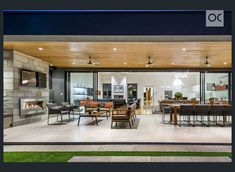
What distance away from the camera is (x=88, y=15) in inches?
232

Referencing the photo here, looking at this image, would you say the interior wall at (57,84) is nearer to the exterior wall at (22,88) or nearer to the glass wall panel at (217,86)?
the exterior wall at (22,88)

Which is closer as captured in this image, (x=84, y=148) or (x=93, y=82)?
(x=84, y=148)

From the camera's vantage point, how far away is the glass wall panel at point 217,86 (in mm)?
14740

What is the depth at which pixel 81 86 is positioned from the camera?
15148 millimetres

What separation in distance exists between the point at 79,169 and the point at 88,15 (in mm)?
4012

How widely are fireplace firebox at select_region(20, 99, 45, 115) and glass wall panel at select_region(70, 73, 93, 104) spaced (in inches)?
171

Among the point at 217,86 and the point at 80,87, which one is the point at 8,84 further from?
the point at 217,86

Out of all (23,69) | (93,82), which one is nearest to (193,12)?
(23,69)

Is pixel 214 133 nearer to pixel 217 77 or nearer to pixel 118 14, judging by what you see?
pixel 118 14

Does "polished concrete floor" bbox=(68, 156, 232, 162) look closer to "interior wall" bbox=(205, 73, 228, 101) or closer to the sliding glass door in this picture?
the sliding glass door

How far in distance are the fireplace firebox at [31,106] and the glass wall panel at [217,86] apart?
10.6m

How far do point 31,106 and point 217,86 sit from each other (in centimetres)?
1187

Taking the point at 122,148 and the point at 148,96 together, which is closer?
the point at 122,148

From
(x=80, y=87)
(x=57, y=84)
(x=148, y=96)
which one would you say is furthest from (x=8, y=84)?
(x=148, y=96)
